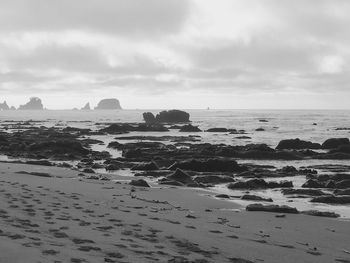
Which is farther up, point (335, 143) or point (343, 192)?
point (335, 143)

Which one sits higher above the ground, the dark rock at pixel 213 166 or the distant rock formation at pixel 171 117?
the distant rock formation at pixel 171 117

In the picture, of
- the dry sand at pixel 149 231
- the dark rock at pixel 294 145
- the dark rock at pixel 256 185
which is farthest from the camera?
the dark rock at pixel 294 145

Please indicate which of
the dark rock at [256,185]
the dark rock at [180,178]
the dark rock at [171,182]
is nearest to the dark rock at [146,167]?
the dark rock at [180,178]

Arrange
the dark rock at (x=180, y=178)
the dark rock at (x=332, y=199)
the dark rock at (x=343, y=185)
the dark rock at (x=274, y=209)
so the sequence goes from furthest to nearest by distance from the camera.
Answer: the dark rock at (x=180, y=178), the dark rock at (x=343, y=185), the dark rock at (x=332, y=199), the dark rock at (x=274, y=209)

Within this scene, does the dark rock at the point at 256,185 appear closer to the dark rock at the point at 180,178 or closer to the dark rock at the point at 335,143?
the dark rock at the point at 180,178

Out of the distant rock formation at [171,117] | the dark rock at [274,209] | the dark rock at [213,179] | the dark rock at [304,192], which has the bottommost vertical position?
the dark rock at [213,179]

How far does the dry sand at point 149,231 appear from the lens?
6.68m

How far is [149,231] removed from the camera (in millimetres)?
8758

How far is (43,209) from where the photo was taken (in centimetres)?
1011

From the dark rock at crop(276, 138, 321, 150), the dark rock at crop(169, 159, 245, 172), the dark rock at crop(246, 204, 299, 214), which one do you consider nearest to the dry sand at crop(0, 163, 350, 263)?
the dark rock at crop(246, 204, 299, 214)

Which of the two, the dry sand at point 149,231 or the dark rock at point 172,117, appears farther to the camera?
the dark rock at point 172,117

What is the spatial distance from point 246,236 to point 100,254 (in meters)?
3.72

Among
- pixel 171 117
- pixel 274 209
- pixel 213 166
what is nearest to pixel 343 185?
pixel 274 209

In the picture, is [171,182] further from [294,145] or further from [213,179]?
[294,145]
